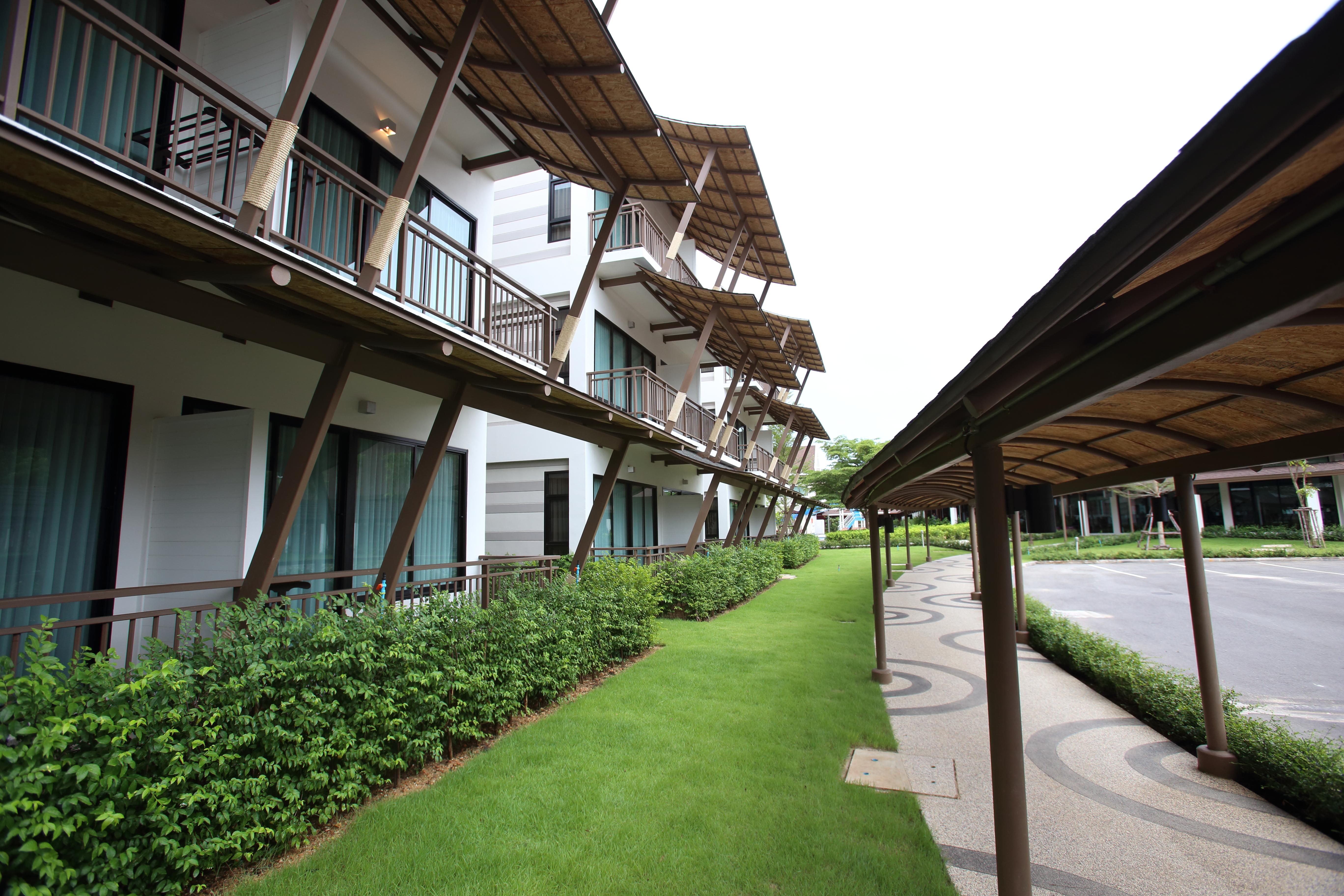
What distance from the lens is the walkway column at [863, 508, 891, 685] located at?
8.34 metres

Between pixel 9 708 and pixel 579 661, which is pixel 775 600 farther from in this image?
pixel 9 708

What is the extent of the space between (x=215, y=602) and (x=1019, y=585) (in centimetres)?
1062

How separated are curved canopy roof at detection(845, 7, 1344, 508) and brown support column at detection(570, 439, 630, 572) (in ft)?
24.0

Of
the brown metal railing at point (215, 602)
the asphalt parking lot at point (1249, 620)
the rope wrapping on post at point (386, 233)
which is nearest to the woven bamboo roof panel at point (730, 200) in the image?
the rope wrapping on post at point (386, 233)

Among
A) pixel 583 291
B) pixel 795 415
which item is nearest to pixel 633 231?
pixel 583 291

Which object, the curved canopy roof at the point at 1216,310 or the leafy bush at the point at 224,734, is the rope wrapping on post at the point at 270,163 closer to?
the leafy bush at the point at 224,734

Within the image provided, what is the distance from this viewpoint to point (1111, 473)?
17.8 ft

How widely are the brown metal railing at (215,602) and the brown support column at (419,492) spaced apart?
9.0 inches

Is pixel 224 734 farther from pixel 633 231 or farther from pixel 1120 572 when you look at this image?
pixel 1120 572

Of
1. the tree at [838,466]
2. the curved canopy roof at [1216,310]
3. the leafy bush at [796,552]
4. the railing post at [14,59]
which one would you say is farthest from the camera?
the tree at [838,466]

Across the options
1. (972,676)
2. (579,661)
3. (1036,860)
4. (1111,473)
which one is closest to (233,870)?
(579,661)

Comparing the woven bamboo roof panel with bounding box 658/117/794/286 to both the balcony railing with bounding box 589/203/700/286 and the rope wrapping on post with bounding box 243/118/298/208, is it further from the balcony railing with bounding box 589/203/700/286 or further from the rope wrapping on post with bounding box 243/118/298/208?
the rope wrapping on post with bounding box 243/118/298/208

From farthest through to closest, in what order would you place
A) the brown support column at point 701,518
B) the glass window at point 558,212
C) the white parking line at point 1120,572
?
the white parking line at point 1120,572
the glass window at point 558,212
the brown support column at point 701,518

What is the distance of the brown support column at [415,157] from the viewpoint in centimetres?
509
